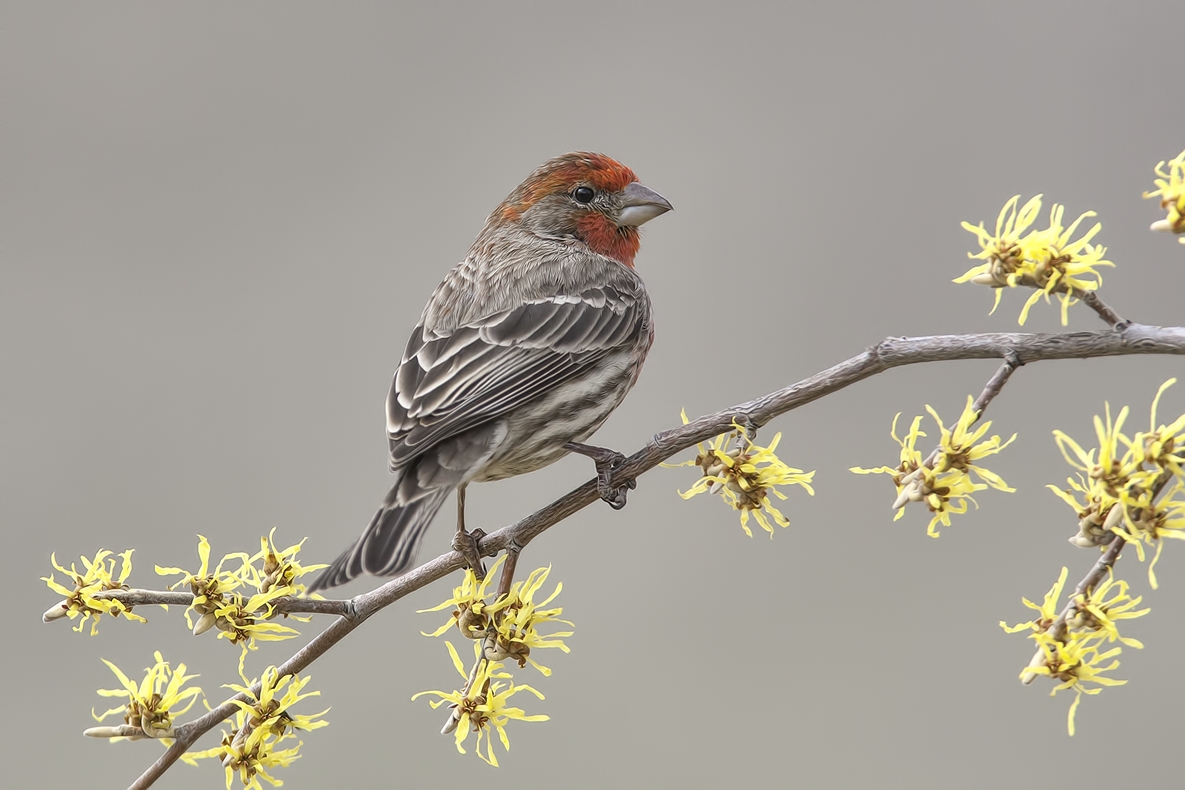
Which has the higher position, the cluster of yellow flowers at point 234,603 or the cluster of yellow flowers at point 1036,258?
the cluster of yellow flowers at point 1036,258

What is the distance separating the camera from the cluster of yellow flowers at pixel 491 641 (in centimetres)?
163

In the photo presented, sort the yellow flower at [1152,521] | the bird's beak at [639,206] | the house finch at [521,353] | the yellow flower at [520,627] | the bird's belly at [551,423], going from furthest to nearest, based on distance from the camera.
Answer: the bird's beak at [639,206] → the bird's belly at [551,423] → the house finch at [521,353] → the yellow flower at [520,627] → the yellow flower at [1152,521]

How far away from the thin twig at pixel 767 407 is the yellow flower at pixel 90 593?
211 mm

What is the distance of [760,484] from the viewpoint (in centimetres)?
169

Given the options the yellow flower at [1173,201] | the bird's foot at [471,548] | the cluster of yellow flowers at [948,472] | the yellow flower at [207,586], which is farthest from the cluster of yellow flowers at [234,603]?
the yellow flower at [1173,201]

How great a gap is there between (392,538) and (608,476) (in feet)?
1.32

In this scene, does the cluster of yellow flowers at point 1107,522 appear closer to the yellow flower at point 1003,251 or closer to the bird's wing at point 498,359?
the yellow flower at point 1003,251

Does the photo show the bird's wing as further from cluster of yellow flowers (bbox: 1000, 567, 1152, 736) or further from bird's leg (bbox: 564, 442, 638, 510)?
cluster of yellow flowers (bbox: 1000, 567, 1152, 736)

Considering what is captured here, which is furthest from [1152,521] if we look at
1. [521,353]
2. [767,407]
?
[521,353]

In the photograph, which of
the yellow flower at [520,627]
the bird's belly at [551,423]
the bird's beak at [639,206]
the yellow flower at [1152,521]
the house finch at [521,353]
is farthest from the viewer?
the bird's beak at [639,206]

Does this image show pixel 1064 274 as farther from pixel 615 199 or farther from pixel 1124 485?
pixel 615 199

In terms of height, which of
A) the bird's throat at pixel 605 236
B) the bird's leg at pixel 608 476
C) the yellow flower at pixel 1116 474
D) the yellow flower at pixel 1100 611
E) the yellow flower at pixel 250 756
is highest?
the bird's throat at pixel 605 236

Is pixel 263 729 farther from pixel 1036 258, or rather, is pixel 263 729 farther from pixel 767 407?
pixel 1036 258

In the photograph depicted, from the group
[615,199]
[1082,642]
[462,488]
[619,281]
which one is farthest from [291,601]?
[615,199]
